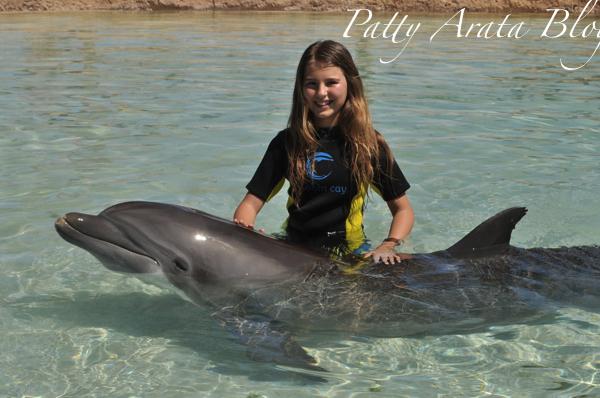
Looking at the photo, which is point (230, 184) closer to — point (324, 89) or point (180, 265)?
point (324, 89)

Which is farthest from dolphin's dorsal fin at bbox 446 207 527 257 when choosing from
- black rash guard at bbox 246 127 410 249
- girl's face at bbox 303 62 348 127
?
girl's face at bbox 303 62 348 127

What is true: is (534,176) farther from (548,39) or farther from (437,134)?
(548,39)

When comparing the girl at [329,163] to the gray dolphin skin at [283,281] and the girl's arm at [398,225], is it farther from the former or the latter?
the gray dolphin skin at [283,281]

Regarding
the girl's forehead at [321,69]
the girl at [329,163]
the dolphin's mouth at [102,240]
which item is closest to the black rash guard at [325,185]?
the girl at [329,163]

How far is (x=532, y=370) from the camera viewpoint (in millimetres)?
4156

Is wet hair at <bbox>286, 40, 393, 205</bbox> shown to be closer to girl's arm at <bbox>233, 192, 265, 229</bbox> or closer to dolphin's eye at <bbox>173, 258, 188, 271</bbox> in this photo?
girl's arm at <bbox>233, 192, 265, 229</bbox>

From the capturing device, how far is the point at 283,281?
441 cm

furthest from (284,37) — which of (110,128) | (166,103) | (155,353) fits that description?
(155,353)

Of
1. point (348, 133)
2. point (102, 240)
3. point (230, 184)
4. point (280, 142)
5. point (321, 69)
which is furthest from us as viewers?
point (230, 184)

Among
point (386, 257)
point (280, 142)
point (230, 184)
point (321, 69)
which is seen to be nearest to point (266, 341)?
point (386, 257)

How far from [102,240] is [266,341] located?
1.00 m

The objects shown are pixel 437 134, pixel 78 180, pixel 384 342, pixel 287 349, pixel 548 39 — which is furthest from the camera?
Answer: pixel 548 39

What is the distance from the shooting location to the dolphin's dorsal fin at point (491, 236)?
4.57 meters

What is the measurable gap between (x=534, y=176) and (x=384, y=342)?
162 inches
